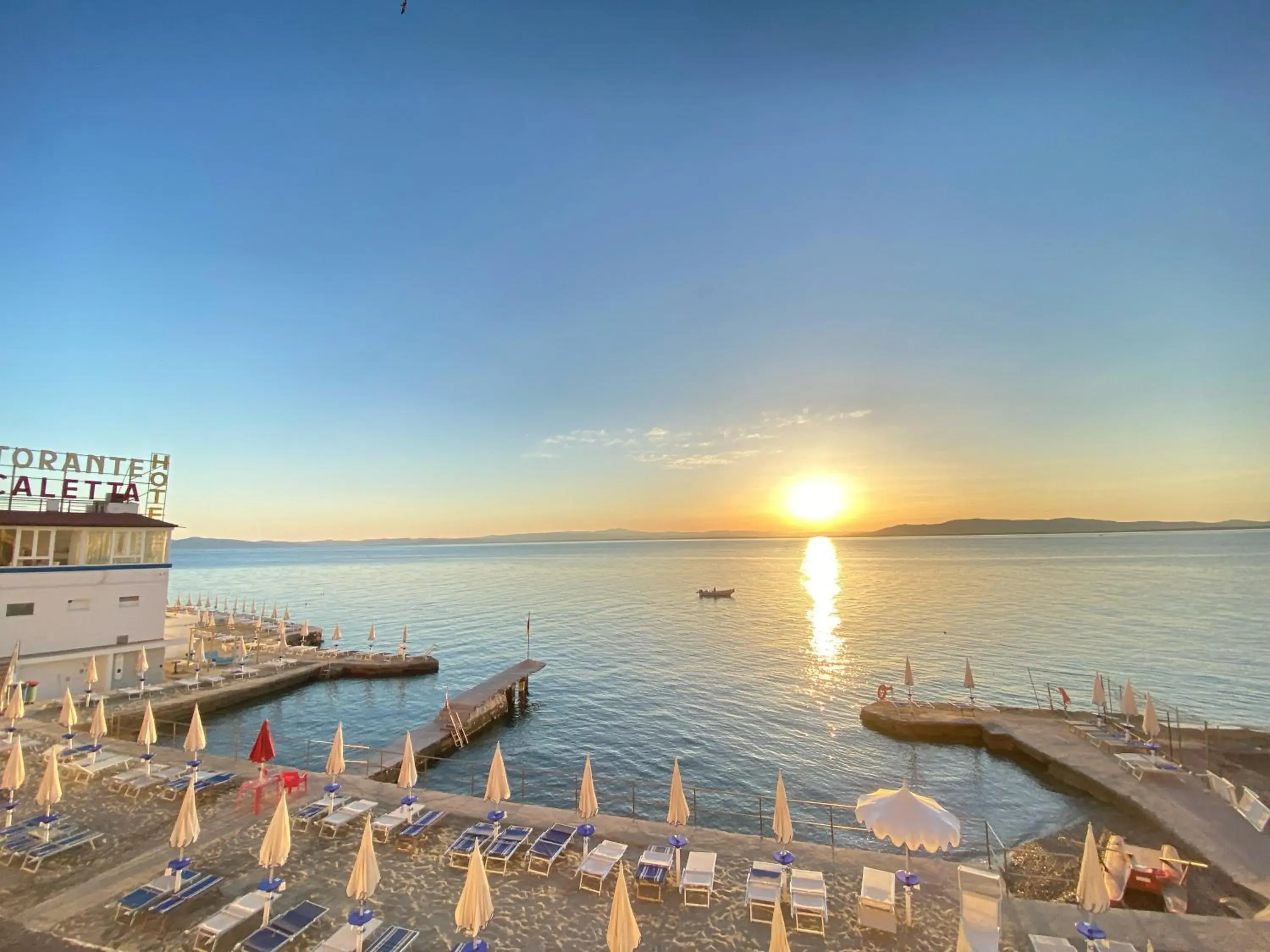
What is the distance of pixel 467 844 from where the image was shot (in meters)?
15.1

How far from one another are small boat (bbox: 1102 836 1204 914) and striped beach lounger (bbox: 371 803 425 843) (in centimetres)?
1858

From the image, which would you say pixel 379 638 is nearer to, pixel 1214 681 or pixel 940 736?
pixel 940 736

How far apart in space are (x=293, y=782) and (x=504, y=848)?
8075 mm

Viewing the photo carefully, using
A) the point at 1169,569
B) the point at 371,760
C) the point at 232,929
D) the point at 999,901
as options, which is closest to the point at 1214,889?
the point at 999,901

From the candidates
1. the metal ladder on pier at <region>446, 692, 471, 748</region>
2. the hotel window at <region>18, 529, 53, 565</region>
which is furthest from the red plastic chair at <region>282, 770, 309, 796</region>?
the hotel window at <region>18, 529, 53, 565</region>

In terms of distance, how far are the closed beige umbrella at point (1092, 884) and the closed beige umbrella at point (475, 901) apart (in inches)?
447

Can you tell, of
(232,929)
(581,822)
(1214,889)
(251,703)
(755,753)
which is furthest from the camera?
(251,703)

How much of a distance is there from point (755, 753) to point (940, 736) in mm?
10554

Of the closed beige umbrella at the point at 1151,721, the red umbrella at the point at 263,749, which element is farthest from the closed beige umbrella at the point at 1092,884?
the red umbrella at the point at 263,749

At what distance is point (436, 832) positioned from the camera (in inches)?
630

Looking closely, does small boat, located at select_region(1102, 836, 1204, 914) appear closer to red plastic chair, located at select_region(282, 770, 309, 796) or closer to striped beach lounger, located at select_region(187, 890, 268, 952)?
striped beach lounger, located at select_region(187, 890, 268, 952)

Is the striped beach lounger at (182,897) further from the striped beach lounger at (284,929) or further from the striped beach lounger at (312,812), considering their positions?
the striped beach lounger at (312,812)

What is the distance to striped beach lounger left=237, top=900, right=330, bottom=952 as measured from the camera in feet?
35.8

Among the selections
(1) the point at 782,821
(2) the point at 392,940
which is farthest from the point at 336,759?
(1) the point at 782,821
